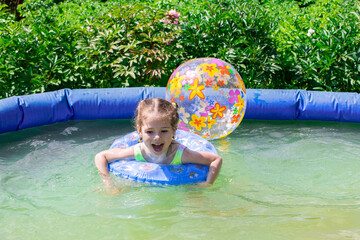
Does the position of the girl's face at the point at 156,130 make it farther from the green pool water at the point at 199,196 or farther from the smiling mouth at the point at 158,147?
the green pool water at the point at 199,196

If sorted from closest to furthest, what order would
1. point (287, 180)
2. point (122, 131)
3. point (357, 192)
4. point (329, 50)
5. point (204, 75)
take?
1. point (357, 192)
2. point (287, 180)
3. point (204, 75)
4. point (122, 131)
5. point (329, 50)

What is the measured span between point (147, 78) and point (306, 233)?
408cm

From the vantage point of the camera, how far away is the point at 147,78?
265 inches

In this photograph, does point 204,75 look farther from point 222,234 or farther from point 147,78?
point 147,78

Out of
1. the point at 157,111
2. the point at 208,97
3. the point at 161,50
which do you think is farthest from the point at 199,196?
the point at 161,50

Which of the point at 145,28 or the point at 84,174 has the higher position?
the point at 145,28

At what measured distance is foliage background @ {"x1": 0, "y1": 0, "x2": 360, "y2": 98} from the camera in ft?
20.4

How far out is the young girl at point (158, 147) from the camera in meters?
3.42

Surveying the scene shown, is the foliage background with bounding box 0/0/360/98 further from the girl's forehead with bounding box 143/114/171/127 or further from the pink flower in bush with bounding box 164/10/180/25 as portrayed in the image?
the girl's forehead with bounding box 143/114/171/127

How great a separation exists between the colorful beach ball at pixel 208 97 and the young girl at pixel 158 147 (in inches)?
31.7

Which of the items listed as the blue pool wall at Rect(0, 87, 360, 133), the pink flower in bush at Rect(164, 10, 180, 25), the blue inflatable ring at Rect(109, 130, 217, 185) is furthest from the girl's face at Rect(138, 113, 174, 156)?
the pink flower in bush at Rect(164, 10, 180, 25)

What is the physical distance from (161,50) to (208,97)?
7.39 ft

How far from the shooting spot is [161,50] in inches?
258

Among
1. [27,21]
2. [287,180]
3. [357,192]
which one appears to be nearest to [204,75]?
[287,180]
